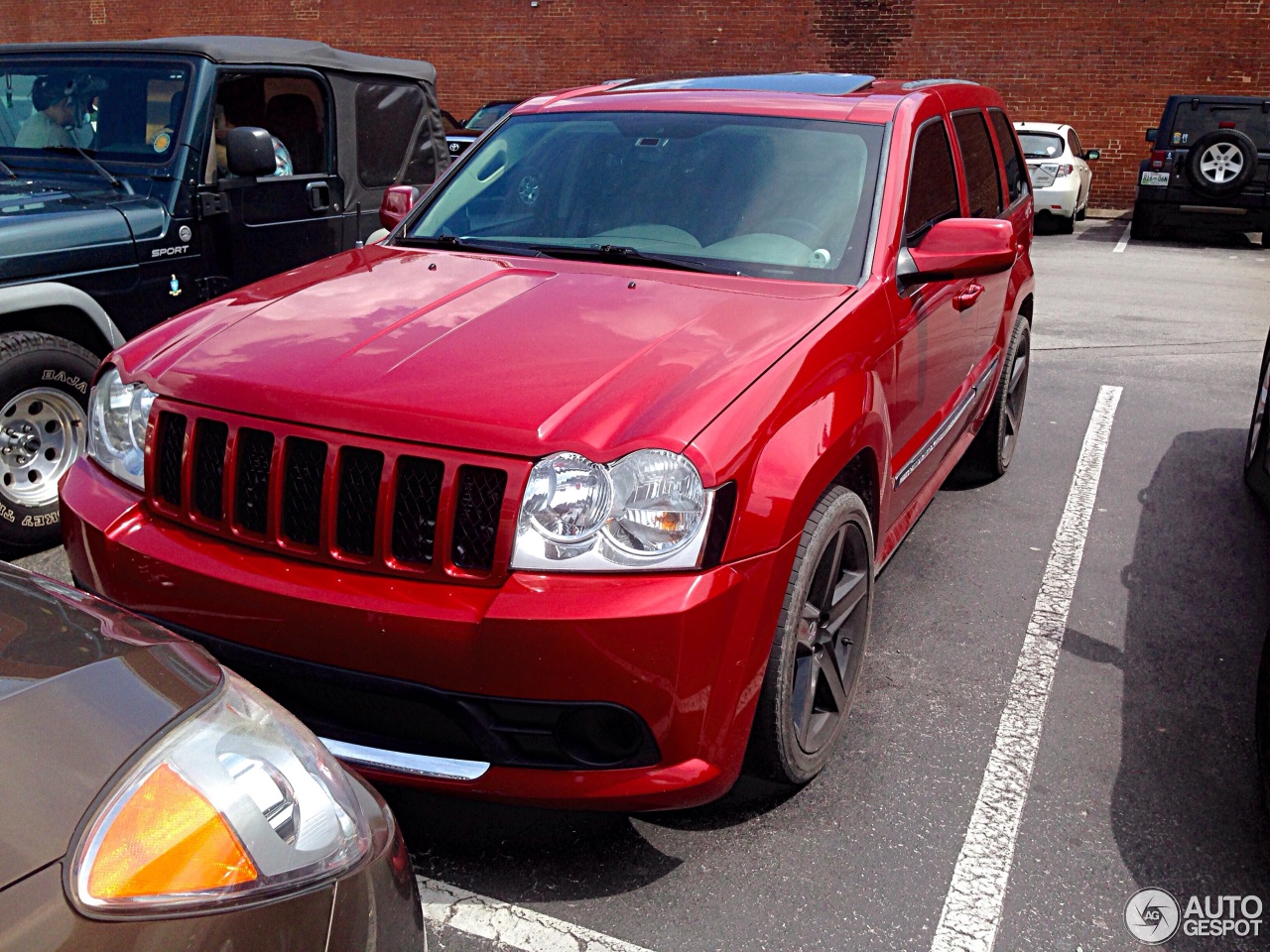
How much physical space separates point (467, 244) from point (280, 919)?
269 cm

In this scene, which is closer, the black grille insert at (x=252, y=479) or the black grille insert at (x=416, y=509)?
the black grille insert at (x=416, y=509)

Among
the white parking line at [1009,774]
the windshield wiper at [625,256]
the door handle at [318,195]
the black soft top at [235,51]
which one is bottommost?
the white parking line at [1009,774]

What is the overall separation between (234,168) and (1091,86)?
690 inches

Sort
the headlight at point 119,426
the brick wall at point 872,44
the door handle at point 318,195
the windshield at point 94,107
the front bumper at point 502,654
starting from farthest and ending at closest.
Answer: the brick wall at point 872,44
the door handle at point 318,195
the windshield at point 94,107
the headlight at point 119,426
the front bumper at point 502,654

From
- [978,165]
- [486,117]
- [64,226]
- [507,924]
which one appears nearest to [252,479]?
[507,924]

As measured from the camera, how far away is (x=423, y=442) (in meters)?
2.36

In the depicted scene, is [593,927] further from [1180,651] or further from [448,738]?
[1180,651]

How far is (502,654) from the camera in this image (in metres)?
2.26

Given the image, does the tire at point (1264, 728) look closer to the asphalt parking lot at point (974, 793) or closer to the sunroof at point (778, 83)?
the asphalt parking lot at point (974, 793)

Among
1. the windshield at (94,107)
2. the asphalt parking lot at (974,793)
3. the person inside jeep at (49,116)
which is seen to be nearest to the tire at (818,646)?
the asphalt parking lot at (974,793)

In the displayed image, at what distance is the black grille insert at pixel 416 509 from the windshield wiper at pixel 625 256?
1.27 metres

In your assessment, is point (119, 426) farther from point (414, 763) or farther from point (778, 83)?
point (778, 83)

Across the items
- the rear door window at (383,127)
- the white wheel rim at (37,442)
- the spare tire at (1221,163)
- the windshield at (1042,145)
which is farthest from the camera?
the windshield at (1042,145)

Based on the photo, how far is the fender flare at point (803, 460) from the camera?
242 cm
